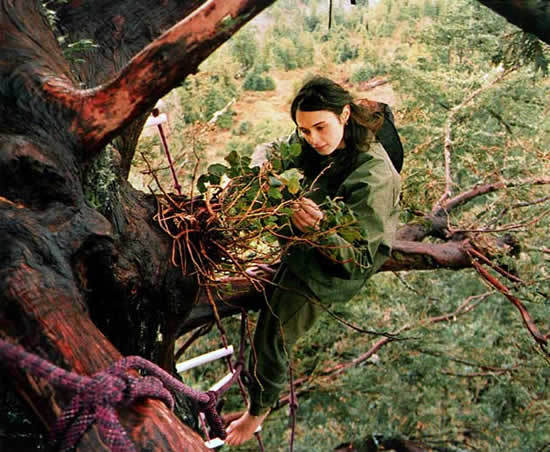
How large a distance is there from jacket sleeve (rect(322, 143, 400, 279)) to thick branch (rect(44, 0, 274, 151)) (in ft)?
1.92

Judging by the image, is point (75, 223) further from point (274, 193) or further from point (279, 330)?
point (279, 330)

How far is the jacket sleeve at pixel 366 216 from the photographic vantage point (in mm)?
1558

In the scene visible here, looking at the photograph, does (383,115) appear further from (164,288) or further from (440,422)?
(440,422)

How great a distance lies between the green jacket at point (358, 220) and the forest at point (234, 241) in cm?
10

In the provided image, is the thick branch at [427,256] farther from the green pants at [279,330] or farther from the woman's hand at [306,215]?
the woman's hand at [306,215]

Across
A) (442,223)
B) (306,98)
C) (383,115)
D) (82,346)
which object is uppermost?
(82,346)

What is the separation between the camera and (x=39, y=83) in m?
1.24

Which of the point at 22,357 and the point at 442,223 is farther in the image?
the point at 442,223

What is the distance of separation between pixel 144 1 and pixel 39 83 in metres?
0.73

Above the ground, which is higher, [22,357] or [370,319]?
[22,357]

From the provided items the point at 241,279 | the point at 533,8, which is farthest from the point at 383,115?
the point at 533,8

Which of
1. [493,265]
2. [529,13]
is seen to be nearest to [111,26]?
[529,13]

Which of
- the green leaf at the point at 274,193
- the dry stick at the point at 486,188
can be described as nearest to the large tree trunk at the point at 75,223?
the green leaf at the point at 274,193

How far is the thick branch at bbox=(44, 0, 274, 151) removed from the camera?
3.58ft
